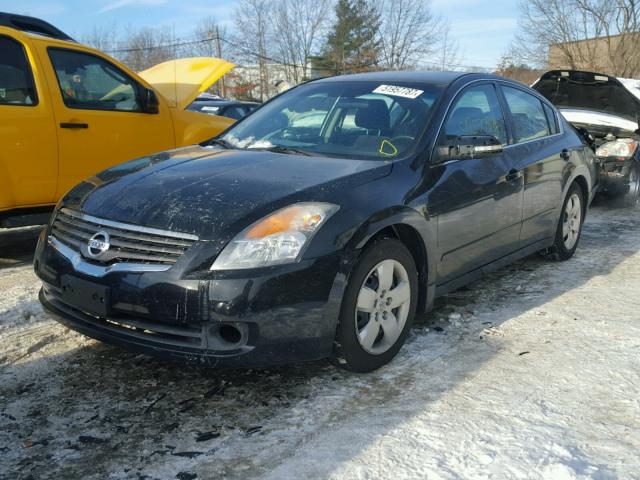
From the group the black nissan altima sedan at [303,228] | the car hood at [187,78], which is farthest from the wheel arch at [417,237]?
the car hood at [187,78]

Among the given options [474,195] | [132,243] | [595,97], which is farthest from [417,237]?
[595,97]

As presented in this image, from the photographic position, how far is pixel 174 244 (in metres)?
2.71

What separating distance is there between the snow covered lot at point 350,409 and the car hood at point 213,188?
0.79 metres

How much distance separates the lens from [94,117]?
5.29 m

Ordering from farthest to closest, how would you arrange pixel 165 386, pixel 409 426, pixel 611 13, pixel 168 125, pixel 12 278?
1. pixel 611 13
2. pixel 168 125
3. pixel 12 278
4. pixel 165 386
5. pixel 409 426

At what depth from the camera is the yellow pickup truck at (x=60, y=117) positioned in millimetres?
4824

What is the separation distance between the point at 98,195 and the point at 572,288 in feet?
11.4

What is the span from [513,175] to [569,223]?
1.50 meters

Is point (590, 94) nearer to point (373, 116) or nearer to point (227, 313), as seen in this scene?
point (373, 116)

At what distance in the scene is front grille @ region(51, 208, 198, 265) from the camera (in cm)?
271

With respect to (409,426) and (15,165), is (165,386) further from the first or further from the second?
(15,165)

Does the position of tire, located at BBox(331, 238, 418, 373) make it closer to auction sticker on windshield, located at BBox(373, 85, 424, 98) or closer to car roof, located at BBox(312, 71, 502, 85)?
auction sticker on windshield, located at BBox(373, 85, 424, 98)

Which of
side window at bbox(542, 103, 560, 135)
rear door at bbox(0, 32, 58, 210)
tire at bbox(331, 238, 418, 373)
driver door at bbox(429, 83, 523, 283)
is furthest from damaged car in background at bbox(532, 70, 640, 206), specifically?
rear door at bbox(0, 32, 58, 210)

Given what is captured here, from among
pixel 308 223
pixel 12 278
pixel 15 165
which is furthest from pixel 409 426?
pixel 15 165
